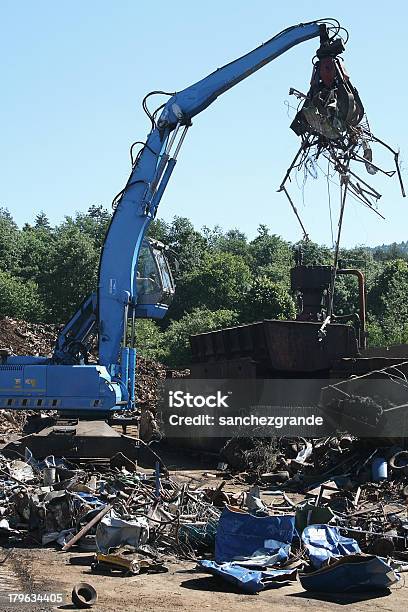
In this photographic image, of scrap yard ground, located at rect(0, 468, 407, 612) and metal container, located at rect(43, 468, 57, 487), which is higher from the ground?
metal container, located at rect(43, 468, 57, 487)

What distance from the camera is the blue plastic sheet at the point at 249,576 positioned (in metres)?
6.81

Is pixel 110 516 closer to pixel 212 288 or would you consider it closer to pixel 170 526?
pixel 170 526

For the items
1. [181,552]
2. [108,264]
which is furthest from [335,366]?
[181,552]

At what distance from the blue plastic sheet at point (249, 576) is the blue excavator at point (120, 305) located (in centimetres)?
527

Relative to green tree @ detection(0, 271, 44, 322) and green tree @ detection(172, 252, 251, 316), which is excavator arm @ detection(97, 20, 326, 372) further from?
green tree @ detection(172, 252, 251, 316)

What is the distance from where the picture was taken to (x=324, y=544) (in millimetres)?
7555

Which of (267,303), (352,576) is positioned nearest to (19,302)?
(267,303)

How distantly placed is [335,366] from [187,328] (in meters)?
25.4

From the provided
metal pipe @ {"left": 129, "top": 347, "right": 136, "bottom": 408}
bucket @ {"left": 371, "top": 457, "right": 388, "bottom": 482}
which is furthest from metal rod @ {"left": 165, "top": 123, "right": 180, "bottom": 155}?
bucket @ {"left": 371, "top": 457, "right": 388, "bottom": 482}

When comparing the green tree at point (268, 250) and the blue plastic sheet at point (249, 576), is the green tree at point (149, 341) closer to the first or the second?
the green tree at point (268, 250)

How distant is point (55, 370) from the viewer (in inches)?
516

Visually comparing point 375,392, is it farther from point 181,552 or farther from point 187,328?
point 187,328

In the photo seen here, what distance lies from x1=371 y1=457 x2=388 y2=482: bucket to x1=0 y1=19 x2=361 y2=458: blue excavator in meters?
3.59

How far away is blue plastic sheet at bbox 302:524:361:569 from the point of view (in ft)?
24.1
